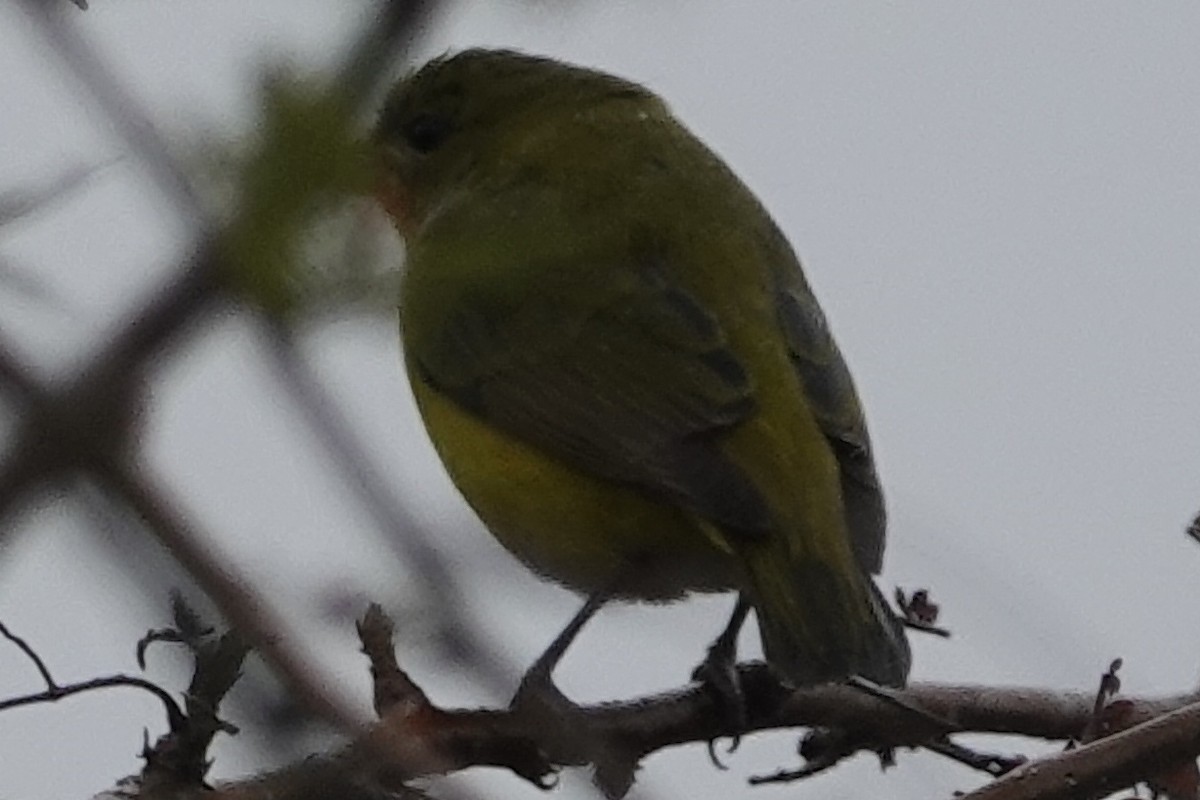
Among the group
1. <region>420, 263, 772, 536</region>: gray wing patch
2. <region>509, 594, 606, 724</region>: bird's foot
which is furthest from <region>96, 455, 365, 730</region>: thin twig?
<region>420, 263, 772, 536</region>: gray wing patch

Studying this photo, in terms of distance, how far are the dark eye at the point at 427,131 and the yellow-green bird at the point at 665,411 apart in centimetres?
35

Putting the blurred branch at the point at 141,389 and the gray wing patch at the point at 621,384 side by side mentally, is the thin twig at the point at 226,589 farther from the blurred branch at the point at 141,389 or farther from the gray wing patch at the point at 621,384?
the gray wing patch at the point at 621,384

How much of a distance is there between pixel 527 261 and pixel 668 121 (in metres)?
3.87

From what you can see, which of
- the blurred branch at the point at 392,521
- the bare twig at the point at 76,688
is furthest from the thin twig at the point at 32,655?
the blurred branch at the point at 392,521

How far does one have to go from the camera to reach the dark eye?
521 centimetres

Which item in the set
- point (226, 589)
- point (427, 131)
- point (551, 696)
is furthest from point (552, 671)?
point (427, 131)

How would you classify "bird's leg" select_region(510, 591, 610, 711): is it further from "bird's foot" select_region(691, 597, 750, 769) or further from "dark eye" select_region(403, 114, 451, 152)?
"dark eye" select_region(403, 114, 451, 152)

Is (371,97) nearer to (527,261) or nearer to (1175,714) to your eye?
(527,261)

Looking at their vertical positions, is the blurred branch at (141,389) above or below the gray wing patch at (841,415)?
below

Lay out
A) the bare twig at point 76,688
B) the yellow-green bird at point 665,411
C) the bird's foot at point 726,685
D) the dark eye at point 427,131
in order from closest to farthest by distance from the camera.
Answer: the bare twig at point 76,688 → the bird's foot at point 726,685 → the yellow-green bird at point 665,411 → the dark eye at point 427,131

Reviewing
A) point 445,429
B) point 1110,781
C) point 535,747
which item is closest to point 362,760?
point 535,747

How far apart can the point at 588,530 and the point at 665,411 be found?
27 centimetres

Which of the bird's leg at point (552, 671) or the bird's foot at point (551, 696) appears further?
the bird's foot at point (551, 696)

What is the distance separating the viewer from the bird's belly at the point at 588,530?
3711mm
